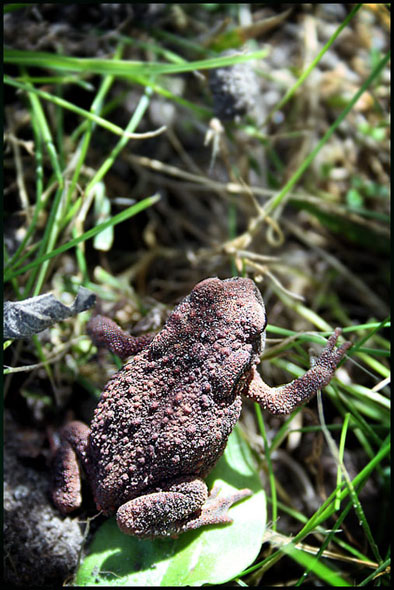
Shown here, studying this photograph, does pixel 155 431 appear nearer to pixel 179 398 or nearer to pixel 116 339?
pixel 179 398

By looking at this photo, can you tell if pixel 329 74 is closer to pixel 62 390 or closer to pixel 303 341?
pixel 303 341

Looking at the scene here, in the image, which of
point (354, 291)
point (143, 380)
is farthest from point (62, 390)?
point (354, 291)

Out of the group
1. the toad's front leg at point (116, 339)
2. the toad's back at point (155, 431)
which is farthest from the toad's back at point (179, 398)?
the toad's front leg at point (116, 339)

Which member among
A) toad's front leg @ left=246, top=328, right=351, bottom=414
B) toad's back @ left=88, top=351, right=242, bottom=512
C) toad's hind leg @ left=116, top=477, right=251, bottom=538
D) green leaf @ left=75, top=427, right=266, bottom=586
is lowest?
green leaf @ left=75, top=427, right=266, bottom=586

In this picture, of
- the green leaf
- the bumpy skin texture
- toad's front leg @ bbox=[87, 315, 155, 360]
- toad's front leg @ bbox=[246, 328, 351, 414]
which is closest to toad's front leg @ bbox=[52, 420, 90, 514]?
the bumpy skin texture

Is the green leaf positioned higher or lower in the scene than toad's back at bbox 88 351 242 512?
lower

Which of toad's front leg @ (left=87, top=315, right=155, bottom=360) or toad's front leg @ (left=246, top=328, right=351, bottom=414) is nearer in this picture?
toad's front leg @ (left=246, top=328, right=351, bottom=414)

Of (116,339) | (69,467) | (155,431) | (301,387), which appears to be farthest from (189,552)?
(116,339)

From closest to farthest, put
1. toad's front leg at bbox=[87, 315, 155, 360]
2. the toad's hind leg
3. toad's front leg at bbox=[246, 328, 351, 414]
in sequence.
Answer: the toad's hind leg, toad's front leg at bbox=[246, 328, 351, 414], toad's front leg at bbox=[87, 315, 155, 360]

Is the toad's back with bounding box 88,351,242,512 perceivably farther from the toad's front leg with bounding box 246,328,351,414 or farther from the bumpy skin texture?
the toad's front leg with bounding box 246,328,351,414
